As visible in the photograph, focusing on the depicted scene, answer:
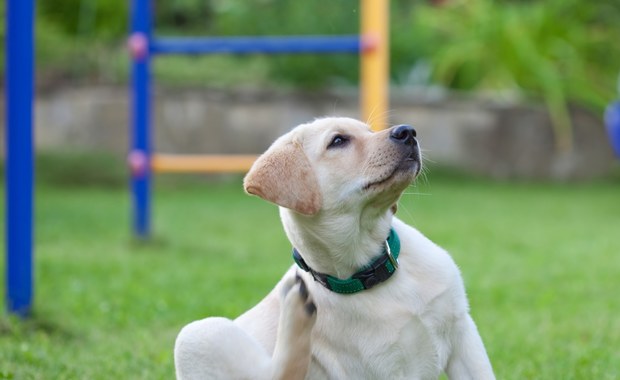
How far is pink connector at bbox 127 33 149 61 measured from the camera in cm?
689

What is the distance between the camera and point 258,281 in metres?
5.71

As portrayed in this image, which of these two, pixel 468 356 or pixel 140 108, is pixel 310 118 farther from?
pixel 468 356

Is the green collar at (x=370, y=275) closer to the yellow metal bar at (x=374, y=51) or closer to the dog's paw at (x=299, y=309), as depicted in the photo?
the dog's paw at (x=299, y=309)

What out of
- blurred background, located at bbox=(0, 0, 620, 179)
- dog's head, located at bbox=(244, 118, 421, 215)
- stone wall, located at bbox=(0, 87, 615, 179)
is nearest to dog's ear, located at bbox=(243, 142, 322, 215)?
dog's head, located at bbox=(244, 118, 421, 215)

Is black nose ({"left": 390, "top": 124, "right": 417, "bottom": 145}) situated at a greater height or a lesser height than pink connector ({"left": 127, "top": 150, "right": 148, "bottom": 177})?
greater

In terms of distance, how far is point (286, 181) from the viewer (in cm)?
284

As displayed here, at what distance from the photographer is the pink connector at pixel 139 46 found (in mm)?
6891

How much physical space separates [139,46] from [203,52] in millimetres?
432

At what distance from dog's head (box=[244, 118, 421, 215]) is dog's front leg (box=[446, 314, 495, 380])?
1.34ft

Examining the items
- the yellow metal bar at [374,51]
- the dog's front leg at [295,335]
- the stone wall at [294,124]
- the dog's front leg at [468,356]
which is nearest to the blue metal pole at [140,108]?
the yellow metal bar at [374,51]

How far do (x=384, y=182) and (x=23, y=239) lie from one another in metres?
2.09

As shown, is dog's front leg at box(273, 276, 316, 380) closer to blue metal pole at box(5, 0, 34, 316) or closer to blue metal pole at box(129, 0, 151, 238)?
blue metal pole at box(5, 0, 34, 316)

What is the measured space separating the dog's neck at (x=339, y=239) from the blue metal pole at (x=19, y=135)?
5.98 feet

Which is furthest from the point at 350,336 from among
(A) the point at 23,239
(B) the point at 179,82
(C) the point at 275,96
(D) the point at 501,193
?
(B) the point at 179,82
